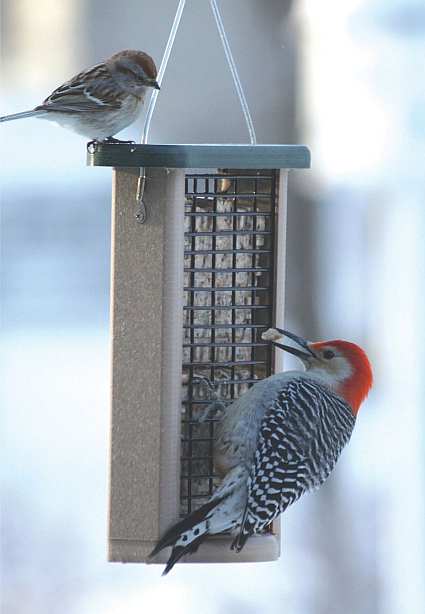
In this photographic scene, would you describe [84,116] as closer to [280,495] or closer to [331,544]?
[280,495]

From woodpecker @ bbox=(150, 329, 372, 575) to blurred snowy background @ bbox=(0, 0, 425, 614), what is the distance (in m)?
1.35

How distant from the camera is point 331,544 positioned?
19.0 ft

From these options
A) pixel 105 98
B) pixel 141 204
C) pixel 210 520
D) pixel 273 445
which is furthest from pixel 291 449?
pixel 105 98

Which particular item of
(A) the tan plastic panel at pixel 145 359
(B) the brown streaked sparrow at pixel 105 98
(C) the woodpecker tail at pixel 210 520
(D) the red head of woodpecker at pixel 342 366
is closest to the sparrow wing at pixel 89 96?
(B) the brown streaked sparrow at pixel 105 98

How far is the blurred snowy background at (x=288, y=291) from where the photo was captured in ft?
17.9

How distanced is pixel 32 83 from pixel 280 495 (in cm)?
357

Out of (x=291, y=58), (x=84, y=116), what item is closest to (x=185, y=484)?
(x=84, y=116)

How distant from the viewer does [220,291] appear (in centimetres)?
382

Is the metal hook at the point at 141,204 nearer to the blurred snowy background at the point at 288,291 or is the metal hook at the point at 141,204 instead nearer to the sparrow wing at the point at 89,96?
the sparrow wing at the point at 89,96

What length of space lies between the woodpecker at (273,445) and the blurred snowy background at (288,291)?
1347mm

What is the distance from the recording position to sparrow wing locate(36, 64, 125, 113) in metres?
3.66

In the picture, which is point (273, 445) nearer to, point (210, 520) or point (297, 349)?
point (210, 520)

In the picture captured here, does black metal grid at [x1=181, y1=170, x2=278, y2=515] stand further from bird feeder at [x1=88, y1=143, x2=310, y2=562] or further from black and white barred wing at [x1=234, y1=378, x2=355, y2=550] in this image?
black and white barred wing at [x1=234, y1=378, x2=355, y2=550]

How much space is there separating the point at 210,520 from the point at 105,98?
1350 mm
